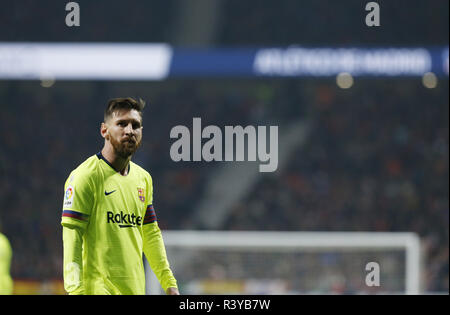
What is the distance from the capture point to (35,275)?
12.0m

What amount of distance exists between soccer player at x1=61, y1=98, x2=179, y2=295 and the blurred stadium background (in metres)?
9.19

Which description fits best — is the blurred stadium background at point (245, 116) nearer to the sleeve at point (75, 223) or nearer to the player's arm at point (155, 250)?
the player's arm at point (155, 250)

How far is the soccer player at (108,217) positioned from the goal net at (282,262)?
5.10m

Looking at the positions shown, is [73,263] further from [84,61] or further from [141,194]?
[84,61]

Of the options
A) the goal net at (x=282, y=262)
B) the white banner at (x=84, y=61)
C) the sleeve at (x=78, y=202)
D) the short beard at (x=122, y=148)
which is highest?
the white banner at (x=84, y=61)

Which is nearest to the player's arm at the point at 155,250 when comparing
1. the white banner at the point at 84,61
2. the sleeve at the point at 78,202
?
the sleeve at the point at 78,202

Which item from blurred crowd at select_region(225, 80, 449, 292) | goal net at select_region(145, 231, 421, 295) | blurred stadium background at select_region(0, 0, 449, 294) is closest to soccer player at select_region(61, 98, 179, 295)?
goal net at select_region(145, 231, 421, 295)

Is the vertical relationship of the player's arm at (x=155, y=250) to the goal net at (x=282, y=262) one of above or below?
above

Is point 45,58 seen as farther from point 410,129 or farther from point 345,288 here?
point 345,288

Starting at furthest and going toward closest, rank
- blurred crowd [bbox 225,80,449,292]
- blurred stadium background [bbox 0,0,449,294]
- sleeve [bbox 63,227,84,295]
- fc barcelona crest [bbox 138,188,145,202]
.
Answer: blurred stadium background [bbox 0,0,449,294] → blurred crowd [bbox 225,80,449,292] → fc barcelona crest [bbox 138,188,145,202] → sleeve [bbox 63,227,84,295]

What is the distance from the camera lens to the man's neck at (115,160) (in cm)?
312

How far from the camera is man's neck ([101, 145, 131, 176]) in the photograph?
312cm

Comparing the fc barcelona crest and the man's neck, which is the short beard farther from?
the fc barcelona crest

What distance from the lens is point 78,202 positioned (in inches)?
118
